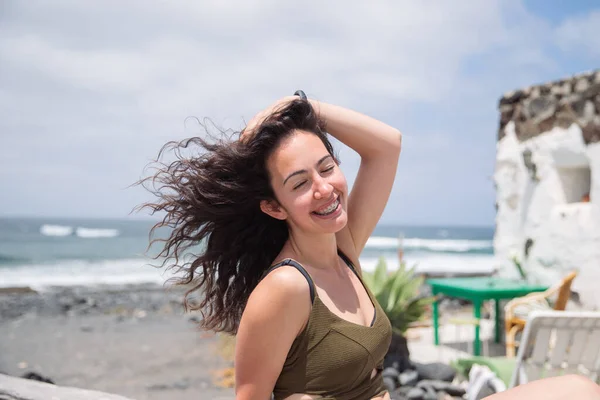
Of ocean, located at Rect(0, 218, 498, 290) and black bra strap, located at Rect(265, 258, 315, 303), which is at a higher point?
black bra strap, located at Rect(265, 258, 315, 303)

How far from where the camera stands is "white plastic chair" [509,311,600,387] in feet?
9.66

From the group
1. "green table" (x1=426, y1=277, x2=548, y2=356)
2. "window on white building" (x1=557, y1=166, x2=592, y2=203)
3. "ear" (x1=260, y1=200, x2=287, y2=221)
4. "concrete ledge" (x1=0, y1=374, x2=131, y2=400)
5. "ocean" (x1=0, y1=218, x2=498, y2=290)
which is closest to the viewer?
"ear" (x1=260, y1=200, x2=287, y2=221)

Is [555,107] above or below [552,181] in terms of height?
above

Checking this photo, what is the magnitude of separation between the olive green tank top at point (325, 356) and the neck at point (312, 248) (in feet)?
0.51

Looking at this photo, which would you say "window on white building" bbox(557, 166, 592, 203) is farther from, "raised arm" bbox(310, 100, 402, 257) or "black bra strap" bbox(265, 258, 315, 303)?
"black bra strap" bbox(265, 258, 315, 303)

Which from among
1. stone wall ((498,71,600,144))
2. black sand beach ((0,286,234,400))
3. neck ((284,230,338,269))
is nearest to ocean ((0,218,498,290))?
black sand beach ((0,286,234,400))

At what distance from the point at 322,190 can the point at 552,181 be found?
19.5 feet

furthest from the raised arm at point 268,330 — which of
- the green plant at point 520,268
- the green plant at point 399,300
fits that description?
the green plant at point 520,268

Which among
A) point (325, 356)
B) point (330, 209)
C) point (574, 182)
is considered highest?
point (574, 182)

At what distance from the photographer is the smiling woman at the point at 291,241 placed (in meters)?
1.54

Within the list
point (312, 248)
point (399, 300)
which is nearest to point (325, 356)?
point (312, 248)

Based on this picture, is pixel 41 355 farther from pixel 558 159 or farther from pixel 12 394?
pixel 558 159

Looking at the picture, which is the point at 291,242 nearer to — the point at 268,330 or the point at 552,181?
the point at 268,330

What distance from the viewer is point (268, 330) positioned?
4.91 ft
